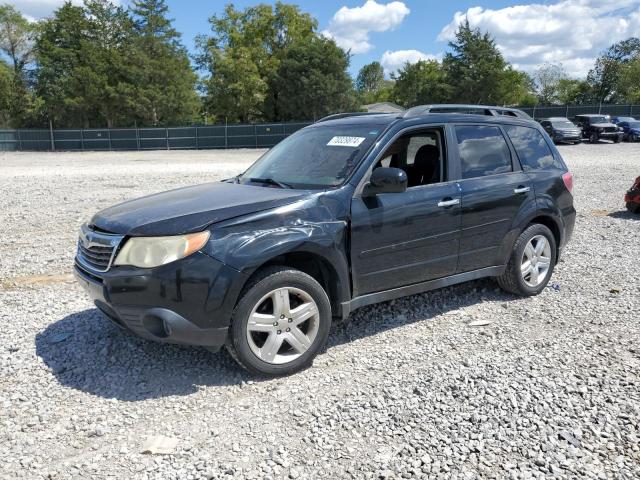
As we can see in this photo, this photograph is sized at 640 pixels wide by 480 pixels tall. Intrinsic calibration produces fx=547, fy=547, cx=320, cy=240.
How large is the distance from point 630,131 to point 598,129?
2.96 meters

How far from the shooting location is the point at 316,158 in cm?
454

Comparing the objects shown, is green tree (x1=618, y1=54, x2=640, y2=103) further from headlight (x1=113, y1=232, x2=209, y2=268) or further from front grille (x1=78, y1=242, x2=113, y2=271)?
front grille (x1=78, y1=242, x2=113, y2=271)

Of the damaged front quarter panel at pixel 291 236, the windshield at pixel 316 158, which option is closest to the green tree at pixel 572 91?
the windshield at pixel 316 158

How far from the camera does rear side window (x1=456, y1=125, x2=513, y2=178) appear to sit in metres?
4.86

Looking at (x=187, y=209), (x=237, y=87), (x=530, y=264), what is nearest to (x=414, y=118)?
(x=530, y=264)

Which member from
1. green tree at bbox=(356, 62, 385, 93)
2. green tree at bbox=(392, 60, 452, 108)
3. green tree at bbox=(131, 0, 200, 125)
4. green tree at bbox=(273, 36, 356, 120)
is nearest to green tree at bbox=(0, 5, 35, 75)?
green tree at bbox=(131, 0, 200, 125)

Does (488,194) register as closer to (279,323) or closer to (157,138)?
(279,323)

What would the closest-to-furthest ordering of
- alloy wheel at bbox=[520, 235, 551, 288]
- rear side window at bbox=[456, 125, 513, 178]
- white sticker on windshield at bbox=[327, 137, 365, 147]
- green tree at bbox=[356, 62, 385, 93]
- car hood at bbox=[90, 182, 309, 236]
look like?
car hood at bbox=[90, 182, 309, 236], white sticker on windshield at bbox=[327, 137, 365, 147], rear side window at bbox=[456, 125, 513, 178], alloy wheel at bbox=[520, 235, 551, 288], green tree at bbox=[356, 62, 385, 93]

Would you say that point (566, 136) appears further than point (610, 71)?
No

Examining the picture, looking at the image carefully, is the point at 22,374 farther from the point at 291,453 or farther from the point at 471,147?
the point at 471,147

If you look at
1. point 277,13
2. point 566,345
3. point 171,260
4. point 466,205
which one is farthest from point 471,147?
point 277,13

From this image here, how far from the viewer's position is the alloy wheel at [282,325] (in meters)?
3.65

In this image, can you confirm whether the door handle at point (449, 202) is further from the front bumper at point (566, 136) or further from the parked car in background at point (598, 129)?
the parked car in background at point (598, 129)

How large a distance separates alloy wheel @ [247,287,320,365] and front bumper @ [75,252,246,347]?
0.23 m
